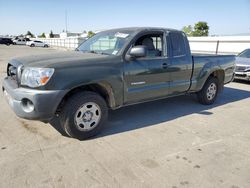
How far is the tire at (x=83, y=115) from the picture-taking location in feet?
11.3

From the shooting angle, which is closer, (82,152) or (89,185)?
(89,185)

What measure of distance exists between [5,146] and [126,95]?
2071 millimetres

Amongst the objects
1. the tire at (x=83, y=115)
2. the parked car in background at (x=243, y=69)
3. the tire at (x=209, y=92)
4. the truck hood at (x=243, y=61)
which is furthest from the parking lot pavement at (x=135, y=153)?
the truck hood at (x=243, y=61)

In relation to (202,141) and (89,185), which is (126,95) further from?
(89,185)

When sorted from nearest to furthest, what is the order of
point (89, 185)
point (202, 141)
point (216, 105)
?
point (89, 185)
point (202, 141)
point (216, 105)

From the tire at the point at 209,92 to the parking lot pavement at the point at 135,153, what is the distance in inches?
31.7

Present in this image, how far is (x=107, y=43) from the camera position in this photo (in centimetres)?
438

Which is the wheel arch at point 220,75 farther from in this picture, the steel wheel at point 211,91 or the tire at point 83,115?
the tire at point 83,115

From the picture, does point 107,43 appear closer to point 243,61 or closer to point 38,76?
point 38,76

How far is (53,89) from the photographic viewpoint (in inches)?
126

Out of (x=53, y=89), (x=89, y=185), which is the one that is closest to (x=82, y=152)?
(x=89, y=185)

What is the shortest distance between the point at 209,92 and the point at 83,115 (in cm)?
362

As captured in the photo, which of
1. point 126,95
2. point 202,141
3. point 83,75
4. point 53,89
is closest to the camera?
point 53,89

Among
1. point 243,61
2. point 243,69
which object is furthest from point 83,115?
point 243,61
